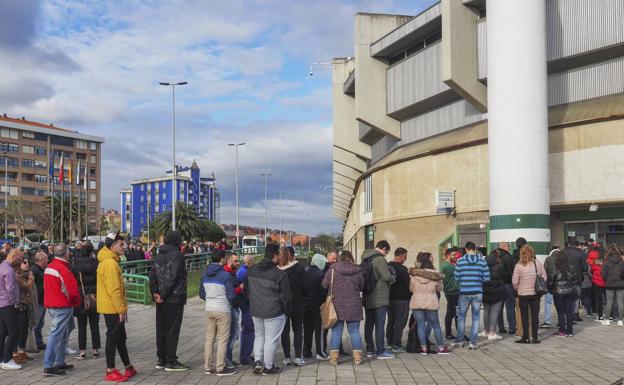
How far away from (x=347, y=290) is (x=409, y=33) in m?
22.1

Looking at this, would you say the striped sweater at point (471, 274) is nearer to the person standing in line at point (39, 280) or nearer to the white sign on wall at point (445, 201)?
the person standing in line at point (39, 280)

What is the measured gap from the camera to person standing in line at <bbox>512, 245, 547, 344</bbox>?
1190cm

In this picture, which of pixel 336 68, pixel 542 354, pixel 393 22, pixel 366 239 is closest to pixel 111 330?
pixel 542 354

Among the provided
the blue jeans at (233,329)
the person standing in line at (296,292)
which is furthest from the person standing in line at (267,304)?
the blue jeans at (233,329)

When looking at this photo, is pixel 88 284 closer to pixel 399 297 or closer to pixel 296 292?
pixel 296 292

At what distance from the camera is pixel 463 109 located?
2716 centimetres

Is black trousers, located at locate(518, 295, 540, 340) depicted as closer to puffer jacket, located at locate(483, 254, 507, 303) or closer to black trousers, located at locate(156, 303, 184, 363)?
puffer jacket, located at locate(483, 254, 507, 303)

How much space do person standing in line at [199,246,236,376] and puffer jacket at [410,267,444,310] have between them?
324 centimetres

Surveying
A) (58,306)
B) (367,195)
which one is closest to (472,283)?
(58,306)

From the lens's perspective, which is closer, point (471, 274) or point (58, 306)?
point (58, 306)

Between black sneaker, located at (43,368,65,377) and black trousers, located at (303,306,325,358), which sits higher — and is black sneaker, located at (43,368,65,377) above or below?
below

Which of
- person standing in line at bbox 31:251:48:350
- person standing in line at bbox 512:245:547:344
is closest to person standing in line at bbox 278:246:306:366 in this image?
person standing in line at bbox 31:251:48:350

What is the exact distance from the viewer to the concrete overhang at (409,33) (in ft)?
91.6

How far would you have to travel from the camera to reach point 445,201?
996 inches
